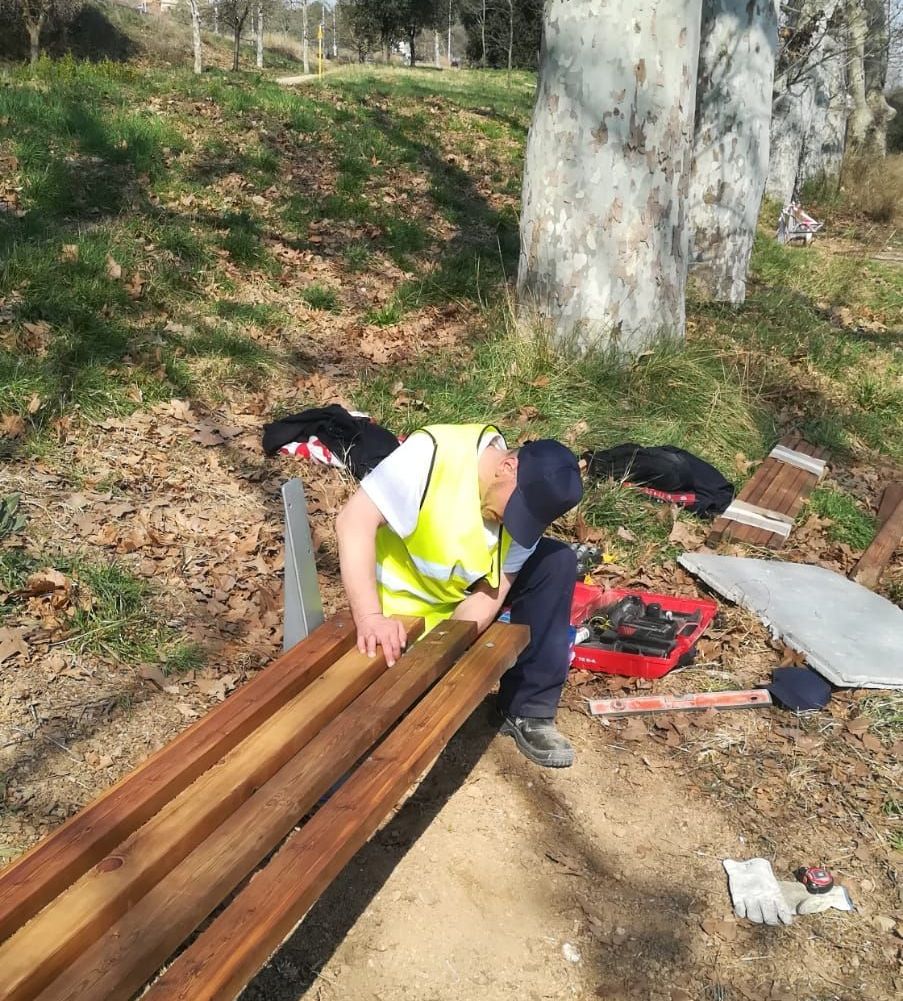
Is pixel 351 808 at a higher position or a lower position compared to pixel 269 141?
lower

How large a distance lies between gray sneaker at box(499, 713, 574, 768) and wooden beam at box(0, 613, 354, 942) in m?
1.03

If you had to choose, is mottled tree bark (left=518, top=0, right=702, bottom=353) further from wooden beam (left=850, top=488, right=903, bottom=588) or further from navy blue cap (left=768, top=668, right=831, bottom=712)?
navy blue cap (left=768, top=668, right=831, bottom=712)

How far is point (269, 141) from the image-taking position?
999 centimetres

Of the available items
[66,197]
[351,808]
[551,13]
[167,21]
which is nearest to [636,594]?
[351,808]

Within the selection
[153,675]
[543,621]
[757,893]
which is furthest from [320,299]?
[757,893]

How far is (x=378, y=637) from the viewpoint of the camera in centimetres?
287

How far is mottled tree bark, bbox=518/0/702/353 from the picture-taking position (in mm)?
6191

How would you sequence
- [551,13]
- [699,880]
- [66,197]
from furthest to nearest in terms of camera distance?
[66,197] < [551,13] < [699,880]

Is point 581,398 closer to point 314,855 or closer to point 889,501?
point 889,501

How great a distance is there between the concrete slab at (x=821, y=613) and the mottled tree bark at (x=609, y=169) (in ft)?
7.27

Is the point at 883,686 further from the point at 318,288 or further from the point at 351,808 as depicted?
the point at 318,288

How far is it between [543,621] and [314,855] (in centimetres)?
155

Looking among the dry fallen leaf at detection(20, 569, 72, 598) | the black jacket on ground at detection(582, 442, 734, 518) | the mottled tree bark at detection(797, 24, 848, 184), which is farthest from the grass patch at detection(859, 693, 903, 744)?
the mottled tree bark at detection(797, 24, 848, 184)

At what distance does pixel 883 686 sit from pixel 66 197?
22.8 feet
